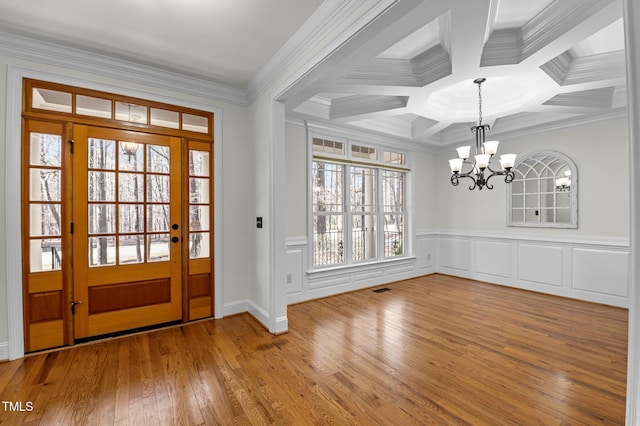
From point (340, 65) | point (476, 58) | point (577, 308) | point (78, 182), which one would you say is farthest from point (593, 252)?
point (78, 182)

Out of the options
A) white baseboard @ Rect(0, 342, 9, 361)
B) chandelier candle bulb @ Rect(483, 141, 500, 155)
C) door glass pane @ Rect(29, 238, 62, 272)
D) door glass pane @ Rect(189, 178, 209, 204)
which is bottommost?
white baseboard @ Rect(0, 342, 9, 361)

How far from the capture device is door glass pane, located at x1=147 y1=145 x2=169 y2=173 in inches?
124

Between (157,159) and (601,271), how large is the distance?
6064 millimetres

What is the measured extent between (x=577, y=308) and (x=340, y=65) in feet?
14.7

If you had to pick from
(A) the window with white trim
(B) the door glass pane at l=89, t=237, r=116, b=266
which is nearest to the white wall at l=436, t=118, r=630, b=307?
(A) the window with white trim

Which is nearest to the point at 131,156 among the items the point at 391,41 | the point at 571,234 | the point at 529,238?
the point at 391,41

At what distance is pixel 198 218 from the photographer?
135 inches

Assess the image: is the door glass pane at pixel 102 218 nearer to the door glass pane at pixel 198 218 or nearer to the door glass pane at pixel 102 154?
the door glass pane at pixel 102 154

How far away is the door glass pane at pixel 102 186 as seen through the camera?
9.46 feet

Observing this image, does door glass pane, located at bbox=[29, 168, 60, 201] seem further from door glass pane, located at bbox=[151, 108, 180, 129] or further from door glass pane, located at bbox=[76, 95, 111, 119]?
door glass pane, located at bbox=[151, 108, 180, 129]

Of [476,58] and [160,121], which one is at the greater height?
[476,58]

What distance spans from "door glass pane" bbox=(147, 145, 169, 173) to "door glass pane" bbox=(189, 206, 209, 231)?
0.54 metres

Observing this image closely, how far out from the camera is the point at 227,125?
11.8 ft

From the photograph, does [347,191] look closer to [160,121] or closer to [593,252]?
[160,121]
